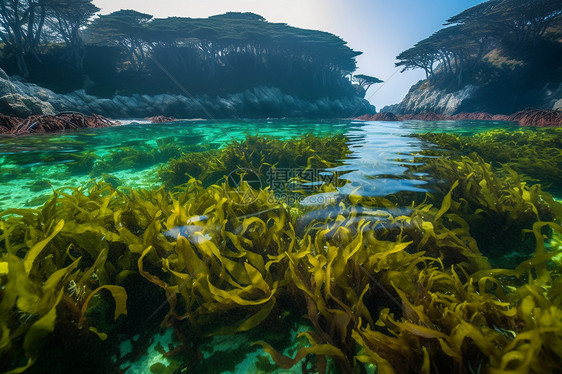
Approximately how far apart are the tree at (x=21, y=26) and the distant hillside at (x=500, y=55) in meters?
45.5

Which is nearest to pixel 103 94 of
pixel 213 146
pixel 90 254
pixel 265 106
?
pixel 265 106

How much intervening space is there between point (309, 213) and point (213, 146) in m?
6.53

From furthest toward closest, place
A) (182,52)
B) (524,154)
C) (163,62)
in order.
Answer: (182,52) → (163,62) → (524,154)

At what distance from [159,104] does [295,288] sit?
88.3ft

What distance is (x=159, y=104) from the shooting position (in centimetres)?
2264

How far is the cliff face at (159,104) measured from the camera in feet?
28.6

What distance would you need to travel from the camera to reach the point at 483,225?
176 centimetres

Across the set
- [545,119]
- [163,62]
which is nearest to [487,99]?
[545,119]

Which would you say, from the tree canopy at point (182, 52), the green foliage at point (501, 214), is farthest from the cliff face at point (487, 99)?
the green foliage at point (501, 214)

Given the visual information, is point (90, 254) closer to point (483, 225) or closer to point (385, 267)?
point (385, 267)

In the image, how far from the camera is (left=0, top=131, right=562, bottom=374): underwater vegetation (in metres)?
0.75

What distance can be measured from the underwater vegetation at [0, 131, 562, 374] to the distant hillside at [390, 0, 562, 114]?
29335 mm

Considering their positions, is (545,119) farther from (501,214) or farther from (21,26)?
(21,26)

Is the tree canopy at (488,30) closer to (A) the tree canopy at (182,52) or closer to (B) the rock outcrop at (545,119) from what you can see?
(A) the tree canopy at (182,52)
